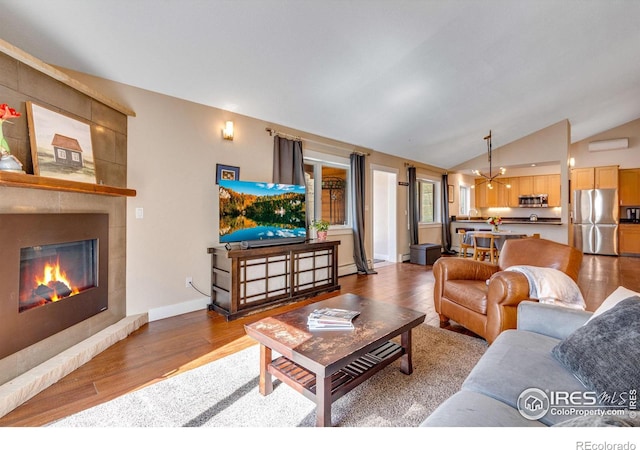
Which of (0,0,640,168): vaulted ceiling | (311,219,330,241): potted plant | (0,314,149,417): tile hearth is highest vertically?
(0,0,640,168): vaulted ceiling

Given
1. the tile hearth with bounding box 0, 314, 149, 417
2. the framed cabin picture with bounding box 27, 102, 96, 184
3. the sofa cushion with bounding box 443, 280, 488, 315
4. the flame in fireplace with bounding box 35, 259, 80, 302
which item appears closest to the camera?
the tile hearth with bounding box 0, 314, 149, 417

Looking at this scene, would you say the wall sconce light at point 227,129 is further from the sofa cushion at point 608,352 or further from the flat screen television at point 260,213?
the sofa cushion at point 608,352

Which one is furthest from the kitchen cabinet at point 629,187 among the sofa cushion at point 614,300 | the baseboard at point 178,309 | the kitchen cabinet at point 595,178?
the baseboard at point 178,309

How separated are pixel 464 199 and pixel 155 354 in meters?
9.53

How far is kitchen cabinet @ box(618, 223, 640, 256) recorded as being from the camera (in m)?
7.29

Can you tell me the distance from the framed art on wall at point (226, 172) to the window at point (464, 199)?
785cm

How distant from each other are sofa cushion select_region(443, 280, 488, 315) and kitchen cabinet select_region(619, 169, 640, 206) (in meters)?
7.83

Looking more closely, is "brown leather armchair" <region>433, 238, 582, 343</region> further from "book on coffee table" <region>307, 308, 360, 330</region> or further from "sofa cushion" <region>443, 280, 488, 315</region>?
"book on coffee table" <region>307, 308, 360, 330</region>

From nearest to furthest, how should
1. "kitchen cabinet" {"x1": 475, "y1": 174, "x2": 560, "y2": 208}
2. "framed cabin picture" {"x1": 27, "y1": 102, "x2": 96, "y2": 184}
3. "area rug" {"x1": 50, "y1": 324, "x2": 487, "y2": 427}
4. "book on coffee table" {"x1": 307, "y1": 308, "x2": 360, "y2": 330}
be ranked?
"area rug" {"x1": 50, "y1": 324, "x2": 487, "y2": 427}, "book on coffee table" {"x1": 307, "y1": 308, "x2": 360, "y2": 330}, "framed cabin picture" {"x1": 27, "y1": 102, "x2": 96, "y2": 184}, "kitchen cabinet" {"x1": 475, "y1": 174, "x2": 560, "y2": 208}

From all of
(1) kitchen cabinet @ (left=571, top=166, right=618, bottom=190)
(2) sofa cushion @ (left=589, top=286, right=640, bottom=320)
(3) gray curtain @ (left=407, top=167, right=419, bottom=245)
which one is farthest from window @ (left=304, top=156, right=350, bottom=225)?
(1) kitchen cabinet @ (left=571, top=166, right=618, bottom=190)

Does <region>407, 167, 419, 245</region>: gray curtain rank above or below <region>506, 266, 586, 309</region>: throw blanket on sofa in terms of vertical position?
above

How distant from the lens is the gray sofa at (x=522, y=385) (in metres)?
0.98

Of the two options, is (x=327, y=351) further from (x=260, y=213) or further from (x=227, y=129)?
(x=227, y=129)

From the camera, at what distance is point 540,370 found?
1.26m
